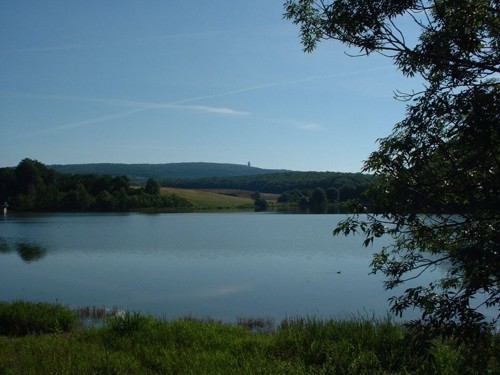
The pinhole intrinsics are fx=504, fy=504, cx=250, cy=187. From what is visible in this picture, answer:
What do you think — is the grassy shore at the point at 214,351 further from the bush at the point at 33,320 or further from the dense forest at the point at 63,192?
the dense forest at the point at 63,192

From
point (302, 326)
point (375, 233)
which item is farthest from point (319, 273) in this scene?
point (375, 233)

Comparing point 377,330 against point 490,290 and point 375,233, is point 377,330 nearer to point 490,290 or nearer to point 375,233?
point 375,233

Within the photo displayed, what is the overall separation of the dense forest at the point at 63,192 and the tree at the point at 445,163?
329 feet

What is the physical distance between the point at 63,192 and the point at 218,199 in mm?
38092

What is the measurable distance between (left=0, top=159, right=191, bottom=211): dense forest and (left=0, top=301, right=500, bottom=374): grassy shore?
308 ft

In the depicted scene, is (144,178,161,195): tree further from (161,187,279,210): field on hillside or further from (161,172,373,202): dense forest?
(161,172,373,202): dense forest

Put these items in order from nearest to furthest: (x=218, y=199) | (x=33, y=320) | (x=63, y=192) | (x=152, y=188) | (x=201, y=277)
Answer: (x=33, y=320), (x=201, y=277), (x=63, y=192), (x=152, y=188), (x=218, y=199)

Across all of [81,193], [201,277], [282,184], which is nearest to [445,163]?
[201,277]

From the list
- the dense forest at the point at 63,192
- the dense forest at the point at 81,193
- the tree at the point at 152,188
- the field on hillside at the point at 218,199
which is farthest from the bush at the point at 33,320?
the field on hillside at the point at 218,199

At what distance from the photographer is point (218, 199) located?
125 meters

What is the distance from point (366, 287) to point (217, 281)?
20.5 ft

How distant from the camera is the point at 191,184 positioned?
530ft

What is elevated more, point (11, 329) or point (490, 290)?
point (490, 290)

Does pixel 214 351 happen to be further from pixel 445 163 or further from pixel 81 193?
pixel 81 193
